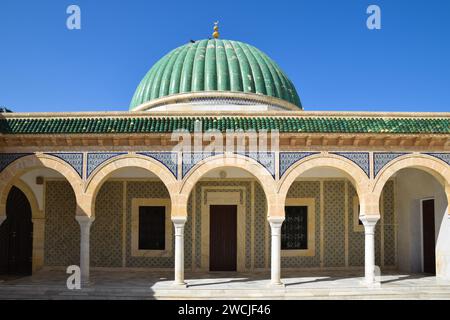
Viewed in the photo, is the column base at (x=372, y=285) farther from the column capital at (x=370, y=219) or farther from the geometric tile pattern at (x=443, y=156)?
the geometric tile pattern at (x=443, y=156)

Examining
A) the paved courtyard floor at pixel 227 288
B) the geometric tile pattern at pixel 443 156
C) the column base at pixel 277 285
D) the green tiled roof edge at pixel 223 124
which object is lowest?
the paved courtyard floor at pixel 227 288

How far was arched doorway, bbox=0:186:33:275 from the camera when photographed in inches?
355

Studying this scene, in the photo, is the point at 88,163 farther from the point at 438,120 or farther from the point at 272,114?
the point at 438,120

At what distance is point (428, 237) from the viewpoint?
8.81 meters

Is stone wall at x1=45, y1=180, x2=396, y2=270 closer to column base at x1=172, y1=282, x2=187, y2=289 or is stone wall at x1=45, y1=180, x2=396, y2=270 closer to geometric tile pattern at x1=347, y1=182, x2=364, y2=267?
geometric tile pattern at x1=347, y1=182, x2=364, y2=267

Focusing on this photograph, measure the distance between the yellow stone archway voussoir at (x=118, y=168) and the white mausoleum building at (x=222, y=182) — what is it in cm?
2

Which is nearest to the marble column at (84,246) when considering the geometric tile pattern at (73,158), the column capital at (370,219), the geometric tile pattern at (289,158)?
the geometric tile pattern at (73,158)

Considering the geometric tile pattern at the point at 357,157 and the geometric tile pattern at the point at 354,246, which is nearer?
the geometric tile pattern at the point at 357,157

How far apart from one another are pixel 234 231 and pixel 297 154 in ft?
8.29

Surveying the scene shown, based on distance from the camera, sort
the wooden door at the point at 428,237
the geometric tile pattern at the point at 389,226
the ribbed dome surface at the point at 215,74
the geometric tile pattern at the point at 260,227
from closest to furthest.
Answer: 1. the wooden door at the point at 428,237
2. the geometric tile pattern at the point at 260,227
3. the geometric tile pattern at the point at 389,226
4. the ribbed dome surface at the point at 215,74

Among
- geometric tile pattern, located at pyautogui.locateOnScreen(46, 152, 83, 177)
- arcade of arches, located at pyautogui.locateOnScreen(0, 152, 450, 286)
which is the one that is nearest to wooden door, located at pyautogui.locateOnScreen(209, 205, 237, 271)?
arcade of arches, located at pyautogui.locateOnScreen(0, 152, 450, 286)

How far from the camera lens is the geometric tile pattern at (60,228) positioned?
9352 mm
